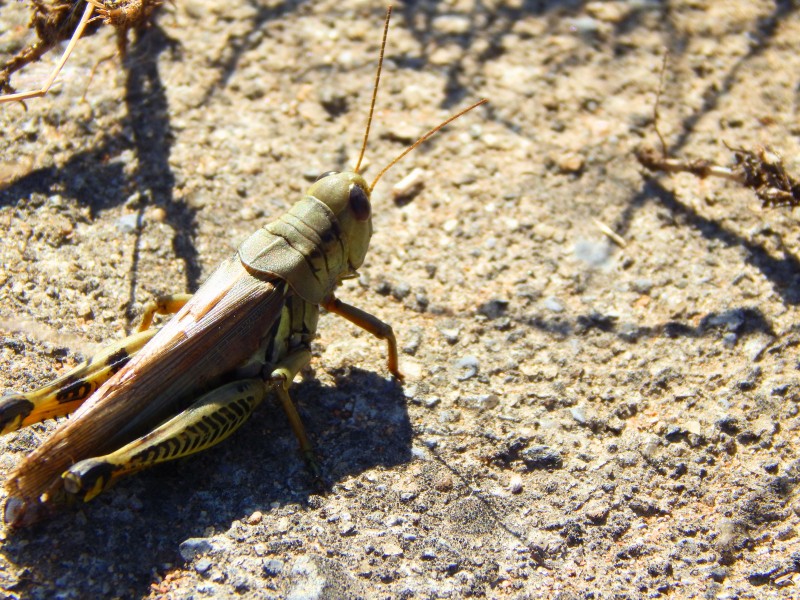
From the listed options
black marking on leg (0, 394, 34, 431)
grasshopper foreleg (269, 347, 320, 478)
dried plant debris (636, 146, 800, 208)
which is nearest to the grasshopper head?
grasshopper foreleg (269, 347, 320, 478)

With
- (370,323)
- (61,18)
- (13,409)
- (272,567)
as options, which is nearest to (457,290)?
(370,323)

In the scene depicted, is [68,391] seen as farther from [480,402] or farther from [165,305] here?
[480,402]

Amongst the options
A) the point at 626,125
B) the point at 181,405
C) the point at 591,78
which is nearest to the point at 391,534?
the point at 181,405

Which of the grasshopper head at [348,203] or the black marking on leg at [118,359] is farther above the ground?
the grasshopper head at [348,203]

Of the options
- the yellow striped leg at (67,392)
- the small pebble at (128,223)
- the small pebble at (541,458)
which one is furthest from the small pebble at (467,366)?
the small pebble at (128,223)

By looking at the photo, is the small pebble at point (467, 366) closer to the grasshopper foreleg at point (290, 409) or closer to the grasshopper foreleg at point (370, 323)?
the grasshopper foreleg at point (370, 323)

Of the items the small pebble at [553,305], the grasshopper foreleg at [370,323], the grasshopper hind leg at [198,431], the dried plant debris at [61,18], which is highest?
the dried plant debris at [61,18]

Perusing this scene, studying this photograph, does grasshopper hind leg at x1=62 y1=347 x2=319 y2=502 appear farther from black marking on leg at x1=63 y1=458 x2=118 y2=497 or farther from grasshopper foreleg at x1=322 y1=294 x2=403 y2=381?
grasshopper foreleg at x1=322 y1=294 x2=403 y2=381

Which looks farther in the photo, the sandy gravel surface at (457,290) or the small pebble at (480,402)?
the small pebble at (480,402)
